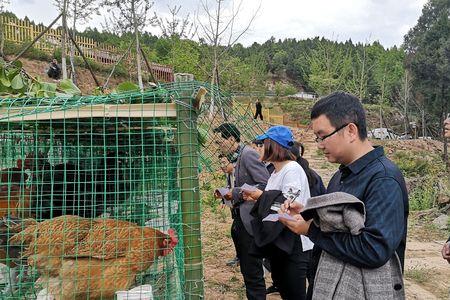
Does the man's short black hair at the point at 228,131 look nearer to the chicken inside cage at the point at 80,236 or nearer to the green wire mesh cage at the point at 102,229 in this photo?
the chicken inside cage at the point at 80,236

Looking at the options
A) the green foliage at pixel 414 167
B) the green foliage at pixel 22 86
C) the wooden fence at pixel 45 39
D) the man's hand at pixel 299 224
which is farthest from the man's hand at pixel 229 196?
the wooden fence at pixel 45 39

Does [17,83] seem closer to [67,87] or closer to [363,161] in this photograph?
Answer: [67,87]

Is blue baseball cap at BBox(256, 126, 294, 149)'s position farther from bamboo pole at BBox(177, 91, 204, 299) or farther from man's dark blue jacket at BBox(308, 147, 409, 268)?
man's dark blue jacket at BBox(308, 147, 409, 268)

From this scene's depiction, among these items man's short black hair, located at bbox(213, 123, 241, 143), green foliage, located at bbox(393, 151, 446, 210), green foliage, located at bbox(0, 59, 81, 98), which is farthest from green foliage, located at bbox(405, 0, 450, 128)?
green foliage, located at bbox(0, 59, 81, 98)

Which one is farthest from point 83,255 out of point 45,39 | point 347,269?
point 45,39

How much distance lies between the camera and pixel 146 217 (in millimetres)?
3064

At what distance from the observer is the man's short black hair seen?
141 inches

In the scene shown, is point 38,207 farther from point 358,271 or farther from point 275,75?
point 275,75

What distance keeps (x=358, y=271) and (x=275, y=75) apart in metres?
53.5

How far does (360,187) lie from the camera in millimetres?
1572

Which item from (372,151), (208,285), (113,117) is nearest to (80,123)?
(113,117)

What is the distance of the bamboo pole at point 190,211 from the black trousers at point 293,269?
22.0 inches

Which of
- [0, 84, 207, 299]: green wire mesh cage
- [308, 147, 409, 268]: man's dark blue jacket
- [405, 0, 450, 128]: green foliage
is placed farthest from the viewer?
[405, 0, 450, 128]: green foliage

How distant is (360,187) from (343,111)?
0.28 metres
